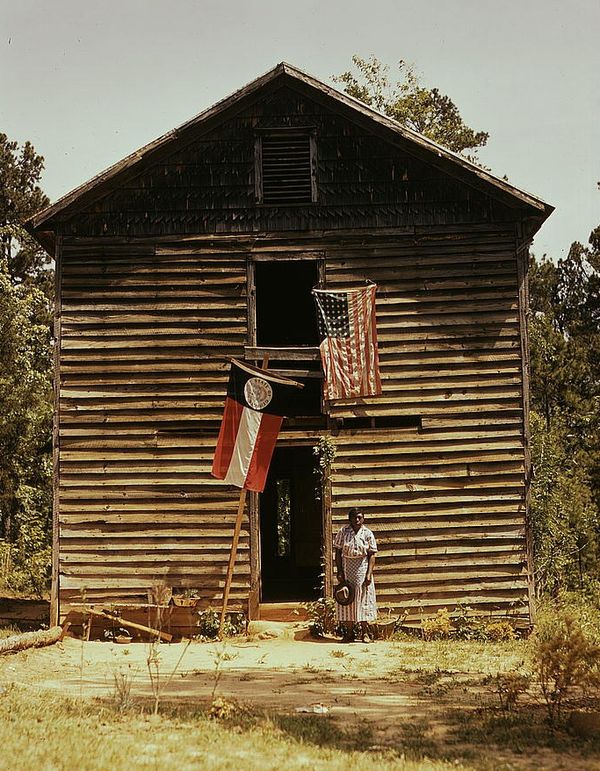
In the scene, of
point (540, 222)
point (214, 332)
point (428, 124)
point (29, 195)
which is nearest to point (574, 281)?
point (428, 124)

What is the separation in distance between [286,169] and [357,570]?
673cm

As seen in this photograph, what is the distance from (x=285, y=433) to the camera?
15.5 metres

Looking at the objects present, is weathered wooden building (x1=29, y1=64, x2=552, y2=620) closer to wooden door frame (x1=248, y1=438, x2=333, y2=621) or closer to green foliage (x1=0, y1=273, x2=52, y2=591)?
wooden door frame (x1=248, y1=438, x2=333, y2=621)

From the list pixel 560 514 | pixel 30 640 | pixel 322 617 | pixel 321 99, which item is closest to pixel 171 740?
pixel 30 640

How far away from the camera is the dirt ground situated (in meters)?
8.09

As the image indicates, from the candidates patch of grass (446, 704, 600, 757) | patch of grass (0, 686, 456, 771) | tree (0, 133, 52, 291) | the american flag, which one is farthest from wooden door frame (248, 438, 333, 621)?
tree (0, 133, 52, 291)

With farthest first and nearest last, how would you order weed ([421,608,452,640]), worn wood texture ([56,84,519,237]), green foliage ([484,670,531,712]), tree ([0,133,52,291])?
tree ([0,133,52,291]), worn wood texture ([56,84,519,237]), weed ([421,608,452,640]), green foliage ([484,670,531,712])

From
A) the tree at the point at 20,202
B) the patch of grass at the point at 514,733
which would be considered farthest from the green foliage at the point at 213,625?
the tree at the point at 20,202

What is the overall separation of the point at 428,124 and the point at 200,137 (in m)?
20.7

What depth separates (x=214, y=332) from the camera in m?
15.4

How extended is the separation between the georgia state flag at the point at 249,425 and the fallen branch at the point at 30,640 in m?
3.35

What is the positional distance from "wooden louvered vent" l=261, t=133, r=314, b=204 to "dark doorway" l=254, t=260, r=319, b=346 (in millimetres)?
3916

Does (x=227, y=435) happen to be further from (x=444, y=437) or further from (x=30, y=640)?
(x=30, y=640)

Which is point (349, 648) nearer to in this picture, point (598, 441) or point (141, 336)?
point (141, 336)
